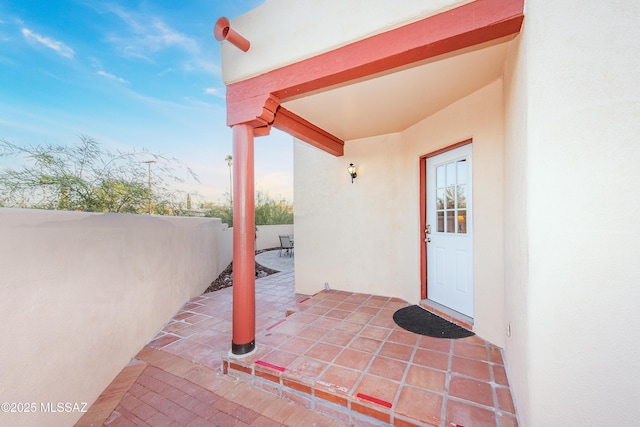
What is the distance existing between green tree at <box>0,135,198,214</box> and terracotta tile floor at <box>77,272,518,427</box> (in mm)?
1881

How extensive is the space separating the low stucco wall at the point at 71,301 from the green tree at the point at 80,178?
66cm

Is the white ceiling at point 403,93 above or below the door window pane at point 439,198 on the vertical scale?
above

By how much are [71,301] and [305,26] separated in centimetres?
297

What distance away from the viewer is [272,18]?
2.50 metres

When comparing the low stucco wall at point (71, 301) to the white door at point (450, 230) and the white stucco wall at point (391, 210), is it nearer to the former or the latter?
the white stucco wall at point (391, 210)

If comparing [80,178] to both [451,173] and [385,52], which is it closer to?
[385,52]

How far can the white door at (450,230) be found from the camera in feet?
10.2

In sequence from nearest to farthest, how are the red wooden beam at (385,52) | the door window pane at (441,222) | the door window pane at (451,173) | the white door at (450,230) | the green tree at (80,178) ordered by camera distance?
the red wooden beam at (385,52) → the green tree at (80,178) → the white door at (450,230) → the door window pane at (451,173) → the door window pane at (441,222)

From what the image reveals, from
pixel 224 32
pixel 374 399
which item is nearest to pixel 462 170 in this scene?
pixel 374 399

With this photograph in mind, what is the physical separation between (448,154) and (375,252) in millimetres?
1903

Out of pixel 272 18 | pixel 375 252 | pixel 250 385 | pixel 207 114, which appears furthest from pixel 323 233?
pixel 207 114

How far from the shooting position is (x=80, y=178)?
2.90m

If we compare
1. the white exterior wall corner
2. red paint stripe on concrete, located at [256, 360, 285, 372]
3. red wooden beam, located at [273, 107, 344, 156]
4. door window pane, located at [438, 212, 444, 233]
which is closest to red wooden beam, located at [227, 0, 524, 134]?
the white exterior wall corner

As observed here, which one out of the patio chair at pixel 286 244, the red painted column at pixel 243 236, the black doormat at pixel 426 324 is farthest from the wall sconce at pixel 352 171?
the patio chair at pixel 286 244
